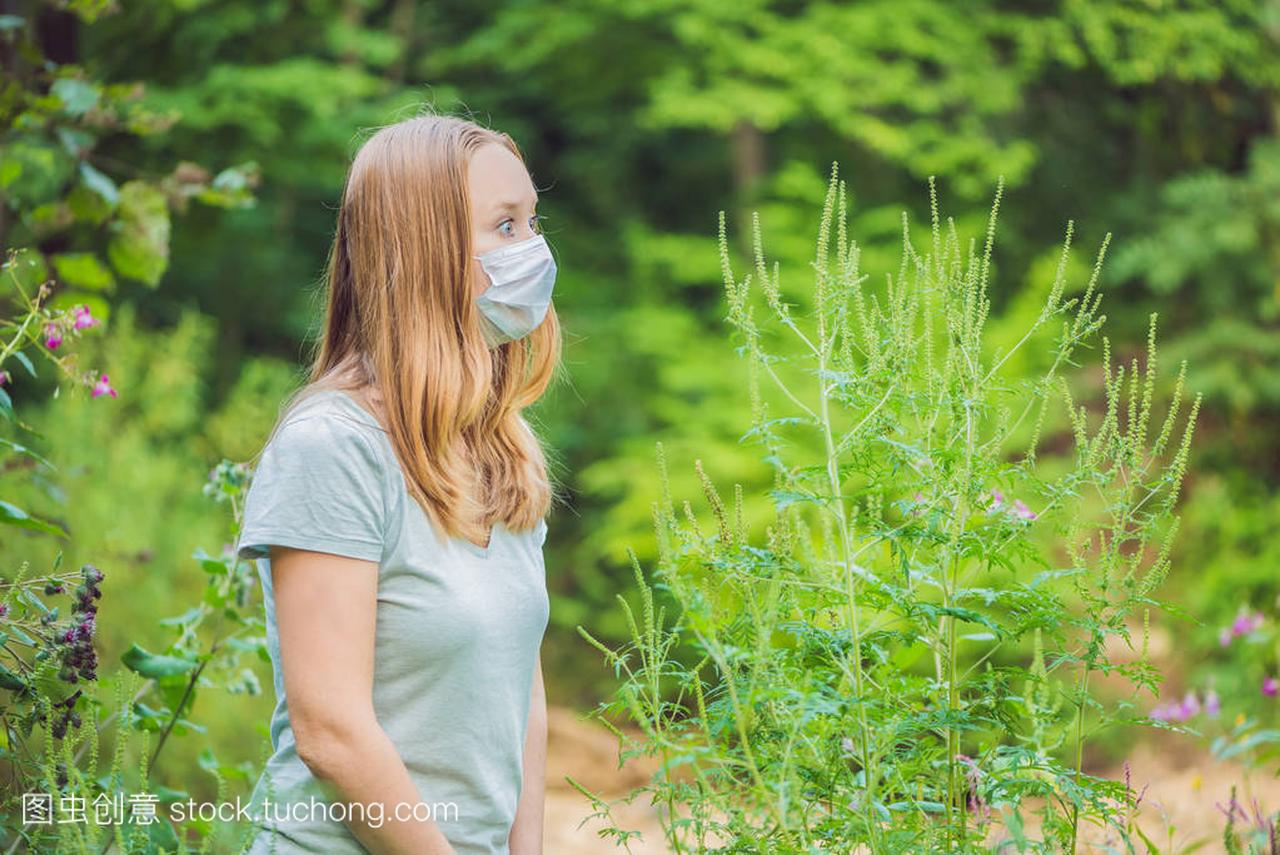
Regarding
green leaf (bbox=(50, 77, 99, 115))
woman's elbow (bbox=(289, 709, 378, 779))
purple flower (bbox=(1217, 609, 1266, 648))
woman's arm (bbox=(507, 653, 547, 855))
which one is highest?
green leaf (bbox=(50, 77, 99, 115))

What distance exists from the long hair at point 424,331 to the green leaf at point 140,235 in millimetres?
1062

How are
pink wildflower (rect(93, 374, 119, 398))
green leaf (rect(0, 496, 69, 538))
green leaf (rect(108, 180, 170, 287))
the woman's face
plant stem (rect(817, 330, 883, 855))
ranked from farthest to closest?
green leaf (rect(108, 180, 170, 287)), pink wildflower (rect(93, 374, 119, 398)), green leaf (rect(0, 496, 69, 538)), the woman's face, plant stem (rect(817, 330, 883, 855))

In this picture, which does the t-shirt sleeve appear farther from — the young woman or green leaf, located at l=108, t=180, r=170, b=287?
green leaf, located at l=108, t=180, r=170, b=287

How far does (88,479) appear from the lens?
223 inches

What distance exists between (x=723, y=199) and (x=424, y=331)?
350 inches

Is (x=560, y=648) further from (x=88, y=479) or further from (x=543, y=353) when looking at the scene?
(x=543, y=353)

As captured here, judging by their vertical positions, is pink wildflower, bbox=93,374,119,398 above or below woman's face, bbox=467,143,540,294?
below

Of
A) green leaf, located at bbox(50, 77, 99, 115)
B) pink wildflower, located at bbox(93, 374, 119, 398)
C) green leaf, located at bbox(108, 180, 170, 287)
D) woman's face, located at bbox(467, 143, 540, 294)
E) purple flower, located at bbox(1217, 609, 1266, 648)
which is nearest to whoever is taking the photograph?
woman's face, located at bbox(467, 143, 540, 294)

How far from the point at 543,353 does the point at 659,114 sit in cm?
605

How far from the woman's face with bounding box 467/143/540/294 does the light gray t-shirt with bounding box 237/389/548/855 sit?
325mm

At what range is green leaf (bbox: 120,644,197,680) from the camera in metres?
2.18

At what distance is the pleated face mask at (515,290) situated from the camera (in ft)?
6.18

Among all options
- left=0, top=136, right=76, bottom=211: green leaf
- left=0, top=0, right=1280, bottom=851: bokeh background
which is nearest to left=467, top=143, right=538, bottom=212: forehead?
left=0, top=136, right=76, bottom=211: green leaf

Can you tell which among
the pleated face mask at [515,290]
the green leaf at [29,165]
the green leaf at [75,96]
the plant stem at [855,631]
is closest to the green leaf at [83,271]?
the green leaf at [29,165]
